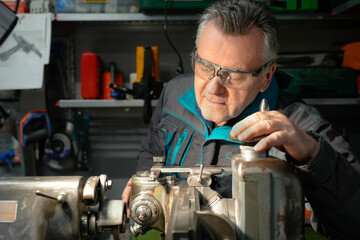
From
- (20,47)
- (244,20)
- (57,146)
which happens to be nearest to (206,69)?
(244,20)

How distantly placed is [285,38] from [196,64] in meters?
1.44

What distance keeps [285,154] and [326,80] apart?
1403mm

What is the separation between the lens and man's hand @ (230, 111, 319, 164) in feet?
2.14

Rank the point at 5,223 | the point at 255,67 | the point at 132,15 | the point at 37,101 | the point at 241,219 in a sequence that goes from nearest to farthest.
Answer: the point at 241,219 → the point at 5,223 → the point at 255,67 → the point at 132,15 → the point at 37,101

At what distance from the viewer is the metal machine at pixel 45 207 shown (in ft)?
2.32

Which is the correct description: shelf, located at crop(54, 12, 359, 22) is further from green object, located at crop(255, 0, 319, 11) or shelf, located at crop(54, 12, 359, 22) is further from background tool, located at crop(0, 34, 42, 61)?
background tool, located at crop(0, 34, 42, 61)

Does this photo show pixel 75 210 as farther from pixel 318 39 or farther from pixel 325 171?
pixel 318 39

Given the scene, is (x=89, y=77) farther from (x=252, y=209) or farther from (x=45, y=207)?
(x=252, y=209)

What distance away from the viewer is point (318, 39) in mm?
2365

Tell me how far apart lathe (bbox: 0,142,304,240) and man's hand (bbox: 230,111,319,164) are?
29 millimetres

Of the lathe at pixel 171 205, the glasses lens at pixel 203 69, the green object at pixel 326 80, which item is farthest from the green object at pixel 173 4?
the lathe at pixel 171 205

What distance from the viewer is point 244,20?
1.08 m

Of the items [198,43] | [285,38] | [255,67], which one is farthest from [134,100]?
[285,38]

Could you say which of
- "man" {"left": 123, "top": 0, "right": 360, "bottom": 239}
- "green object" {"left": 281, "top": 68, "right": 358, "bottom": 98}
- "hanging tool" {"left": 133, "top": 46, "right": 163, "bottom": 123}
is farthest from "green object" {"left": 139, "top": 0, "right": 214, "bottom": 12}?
"green object" {"left": 281, "top": 68, "right": 358, "bottom": 98}
